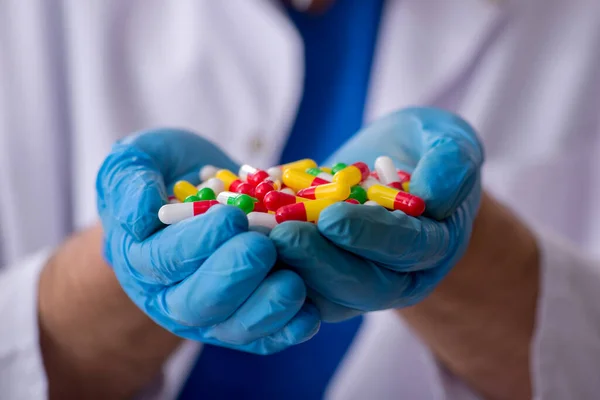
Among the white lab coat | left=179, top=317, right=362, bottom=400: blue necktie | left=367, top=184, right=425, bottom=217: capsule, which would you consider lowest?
left=179, top=317, right=362, bottom=400: blue necktie

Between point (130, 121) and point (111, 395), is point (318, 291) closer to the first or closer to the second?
point (111, 395)

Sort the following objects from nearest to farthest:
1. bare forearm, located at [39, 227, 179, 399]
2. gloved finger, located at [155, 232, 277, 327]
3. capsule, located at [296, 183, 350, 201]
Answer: gloved finger, located at [155, 232, 277, 327], capsule, located at [296, 183, 350, 201], bare forearm, located at [39, 227, 179, 399]

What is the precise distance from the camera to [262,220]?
0.52 m

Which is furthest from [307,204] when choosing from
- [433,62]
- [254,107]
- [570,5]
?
[570,5]

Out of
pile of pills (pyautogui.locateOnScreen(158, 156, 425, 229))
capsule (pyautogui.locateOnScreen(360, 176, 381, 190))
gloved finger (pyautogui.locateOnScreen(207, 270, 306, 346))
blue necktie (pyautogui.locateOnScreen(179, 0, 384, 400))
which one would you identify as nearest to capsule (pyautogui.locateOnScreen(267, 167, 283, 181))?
pile of pills (pyautogui.locateOnScreen(158, 156, 425, 229))

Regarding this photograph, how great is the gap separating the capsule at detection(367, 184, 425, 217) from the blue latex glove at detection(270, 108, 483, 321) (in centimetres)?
1

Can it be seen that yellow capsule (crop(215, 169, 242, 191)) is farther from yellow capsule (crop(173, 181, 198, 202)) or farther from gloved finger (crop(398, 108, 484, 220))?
gloved finger (crop(398, 108, 484, 220))

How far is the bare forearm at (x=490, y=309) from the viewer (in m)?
0.80

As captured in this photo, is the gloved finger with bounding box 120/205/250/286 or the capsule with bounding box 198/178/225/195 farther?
the capsule with bounding box 198/178/225/195

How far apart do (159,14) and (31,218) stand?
41cm

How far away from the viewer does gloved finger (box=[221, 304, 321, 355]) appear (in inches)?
18.5

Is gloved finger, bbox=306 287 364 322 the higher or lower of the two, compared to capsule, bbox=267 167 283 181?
lower

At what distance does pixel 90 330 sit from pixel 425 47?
73cm

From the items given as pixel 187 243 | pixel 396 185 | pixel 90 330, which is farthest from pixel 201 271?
pixel 90 330
